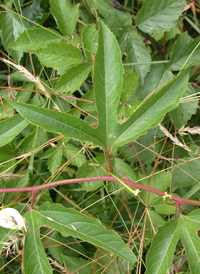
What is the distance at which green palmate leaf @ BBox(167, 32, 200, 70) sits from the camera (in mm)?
1461

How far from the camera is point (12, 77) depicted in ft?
5.85

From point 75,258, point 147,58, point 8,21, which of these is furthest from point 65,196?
point 8,21

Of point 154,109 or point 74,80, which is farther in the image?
point 74,80

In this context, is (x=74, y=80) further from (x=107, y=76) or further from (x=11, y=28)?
(x=11, y=28)

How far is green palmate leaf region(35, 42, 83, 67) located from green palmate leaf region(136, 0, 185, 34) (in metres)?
0.44

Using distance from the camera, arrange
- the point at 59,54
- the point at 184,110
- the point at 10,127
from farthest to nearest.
Answer: the point at 184,110 → the point at 59,54 → the point at 10,127

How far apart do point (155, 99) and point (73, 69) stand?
Answer: 61cm

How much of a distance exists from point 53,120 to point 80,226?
46cm

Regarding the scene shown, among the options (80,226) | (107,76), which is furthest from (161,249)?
(107,76)

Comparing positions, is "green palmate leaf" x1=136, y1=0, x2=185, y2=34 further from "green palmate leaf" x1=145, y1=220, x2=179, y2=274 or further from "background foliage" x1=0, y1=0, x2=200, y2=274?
"green palmate leaf" x1=145, y1=220, x2=179, y2=274

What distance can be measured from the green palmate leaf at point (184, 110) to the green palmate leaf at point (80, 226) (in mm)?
907

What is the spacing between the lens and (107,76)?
3.16 feet

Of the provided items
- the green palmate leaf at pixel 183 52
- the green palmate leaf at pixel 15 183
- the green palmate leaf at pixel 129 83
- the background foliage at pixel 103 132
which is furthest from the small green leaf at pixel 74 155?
the green palmate leaf at pixel 183 52

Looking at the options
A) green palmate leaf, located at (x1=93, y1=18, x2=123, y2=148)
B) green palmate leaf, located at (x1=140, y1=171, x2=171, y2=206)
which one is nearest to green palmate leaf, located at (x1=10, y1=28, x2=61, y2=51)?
green palmate leaf, located at (x1=93, y1=18, x2=123, y2=148)
